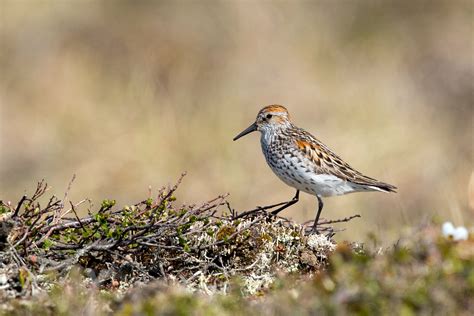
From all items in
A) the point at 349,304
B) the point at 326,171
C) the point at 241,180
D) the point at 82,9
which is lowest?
the point at 349,304

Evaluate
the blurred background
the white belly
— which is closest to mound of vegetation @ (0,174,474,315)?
the white belly

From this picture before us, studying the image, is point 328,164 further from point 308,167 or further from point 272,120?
point 272,120

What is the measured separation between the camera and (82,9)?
16.1 metres

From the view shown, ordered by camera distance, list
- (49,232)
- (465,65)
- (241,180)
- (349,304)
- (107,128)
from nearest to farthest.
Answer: (349,304) < (49,232) < (241,180) < (107,128) < (465,65)

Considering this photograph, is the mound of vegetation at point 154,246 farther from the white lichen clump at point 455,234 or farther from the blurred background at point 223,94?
the blurred background at point 223,94

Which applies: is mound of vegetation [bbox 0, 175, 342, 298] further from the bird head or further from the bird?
the bird head

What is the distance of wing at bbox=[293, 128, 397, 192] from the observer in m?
8.11

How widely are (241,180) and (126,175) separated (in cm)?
184

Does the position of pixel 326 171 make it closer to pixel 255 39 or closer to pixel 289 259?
pixel 289 259

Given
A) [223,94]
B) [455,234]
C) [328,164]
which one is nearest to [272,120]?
[328,164]

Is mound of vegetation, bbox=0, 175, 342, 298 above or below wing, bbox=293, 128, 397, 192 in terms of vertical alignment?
below

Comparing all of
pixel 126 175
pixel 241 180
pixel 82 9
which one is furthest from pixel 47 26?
pixel 241 180

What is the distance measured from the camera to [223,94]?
15.3 m

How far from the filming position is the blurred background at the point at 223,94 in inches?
557
